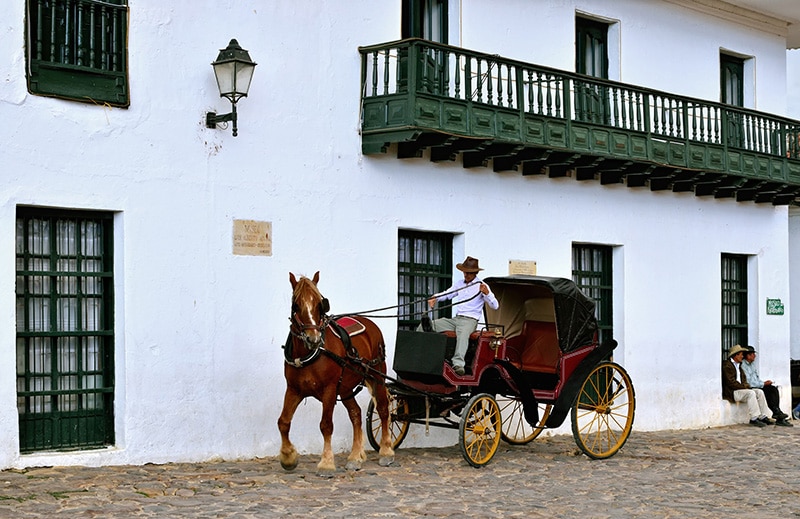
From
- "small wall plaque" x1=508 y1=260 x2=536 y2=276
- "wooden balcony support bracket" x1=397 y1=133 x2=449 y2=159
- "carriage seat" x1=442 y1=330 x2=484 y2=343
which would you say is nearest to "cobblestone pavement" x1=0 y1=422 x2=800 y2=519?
"carriage seat" x1=442 y1=330 x2=484 y2=343

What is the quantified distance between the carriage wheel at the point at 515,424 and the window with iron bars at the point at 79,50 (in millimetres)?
6262

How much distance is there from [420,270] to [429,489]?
14.2 feet

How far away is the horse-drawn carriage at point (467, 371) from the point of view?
37.0 ft

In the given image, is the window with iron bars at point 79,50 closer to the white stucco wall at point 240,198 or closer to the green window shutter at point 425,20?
the white stucco wall at point 240,198

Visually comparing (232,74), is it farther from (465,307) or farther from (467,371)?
(467,371)

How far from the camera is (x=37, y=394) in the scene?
11219 mm

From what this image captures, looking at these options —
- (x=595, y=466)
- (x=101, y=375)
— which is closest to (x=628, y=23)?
(x=595, y=466)

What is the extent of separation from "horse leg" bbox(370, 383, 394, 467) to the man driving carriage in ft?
2.66

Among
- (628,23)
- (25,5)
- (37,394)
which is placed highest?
(628,23)

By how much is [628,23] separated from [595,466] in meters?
7.58

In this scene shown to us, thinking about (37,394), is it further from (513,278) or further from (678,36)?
(678,36)

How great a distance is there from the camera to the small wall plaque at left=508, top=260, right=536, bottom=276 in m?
15.6

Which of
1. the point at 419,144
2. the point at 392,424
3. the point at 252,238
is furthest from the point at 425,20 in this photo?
the point at 392,424

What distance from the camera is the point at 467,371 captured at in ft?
40.9
